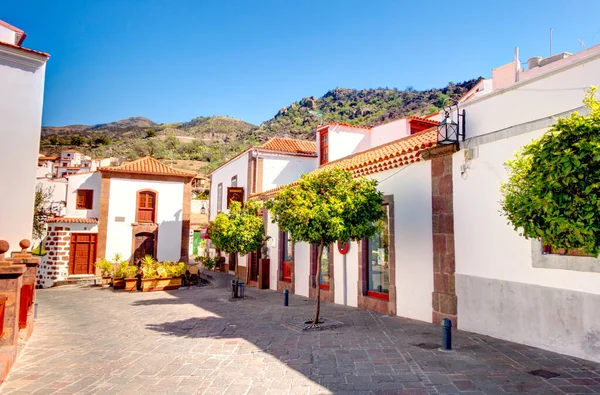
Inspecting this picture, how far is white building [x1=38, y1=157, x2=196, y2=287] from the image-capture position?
805 inches

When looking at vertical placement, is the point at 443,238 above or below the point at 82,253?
above

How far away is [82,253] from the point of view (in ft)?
69.3

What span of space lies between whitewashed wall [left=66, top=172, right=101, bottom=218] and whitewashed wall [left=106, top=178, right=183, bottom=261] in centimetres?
102

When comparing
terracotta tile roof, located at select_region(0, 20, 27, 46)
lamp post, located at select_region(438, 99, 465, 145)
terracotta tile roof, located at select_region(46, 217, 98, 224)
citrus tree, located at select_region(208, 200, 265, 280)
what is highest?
terracotta tile roof, located at select_region(0, 20, 27, 46)

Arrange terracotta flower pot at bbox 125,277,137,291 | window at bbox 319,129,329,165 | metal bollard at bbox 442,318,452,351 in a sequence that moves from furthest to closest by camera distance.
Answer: window at bbox 319,129,329,165 < terracotta flower pot at bbox 125,277,137,291 < metal bollard at bbox 442,318,452,351

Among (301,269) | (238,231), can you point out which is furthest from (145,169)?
(301,269)

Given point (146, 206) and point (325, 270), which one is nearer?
point (325, 270)

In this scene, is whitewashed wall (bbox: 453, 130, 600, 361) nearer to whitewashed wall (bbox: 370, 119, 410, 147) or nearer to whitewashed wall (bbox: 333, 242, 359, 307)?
whitewashed wall (bbox: 333, 242, 359, 307)

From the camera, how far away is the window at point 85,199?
72.6ft

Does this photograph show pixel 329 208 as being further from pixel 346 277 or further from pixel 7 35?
pixel 7 35

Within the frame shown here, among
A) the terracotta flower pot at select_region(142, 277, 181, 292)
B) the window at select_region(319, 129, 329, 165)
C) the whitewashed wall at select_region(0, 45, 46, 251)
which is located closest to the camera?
the whitewashed wall at select_region(0, 45, 46, 251)

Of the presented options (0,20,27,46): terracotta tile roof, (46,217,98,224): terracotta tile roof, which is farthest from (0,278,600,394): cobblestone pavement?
(46,217,98,224): terracotta tile roof

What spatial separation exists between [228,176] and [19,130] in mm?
15650

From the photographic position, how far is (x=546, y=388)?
4820 millimetres
